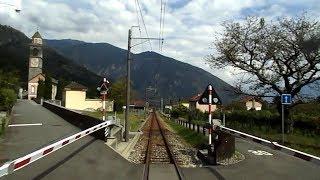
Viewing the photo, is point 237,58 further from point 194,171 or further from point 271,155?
point 194,171

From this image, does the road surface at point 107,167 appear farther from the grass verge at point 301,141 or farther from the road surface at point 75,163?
the grass verge at point 301,141

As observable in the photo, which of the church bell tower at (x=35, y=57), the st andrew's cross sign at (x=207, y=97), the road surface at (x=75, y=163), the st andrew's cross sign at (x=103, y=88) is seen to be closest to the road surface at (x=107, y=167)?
the road surface at (x=75, y=163)

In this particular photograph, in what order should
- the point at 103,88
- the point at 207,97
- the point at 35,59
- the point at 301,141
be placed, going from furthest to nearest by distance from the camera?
the point at 35,59 → the point at 301,141 → the point at 103,88 → the point at 207,97

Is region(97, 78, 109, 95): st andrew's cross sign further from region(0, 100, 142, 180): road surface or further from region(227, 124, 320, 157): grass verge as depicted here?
region(227, 124, 320, 157): grass verge

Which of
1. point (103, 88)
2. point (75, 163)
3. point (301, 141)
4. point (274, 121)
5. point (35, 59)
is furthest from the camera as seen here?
point (35, 59)

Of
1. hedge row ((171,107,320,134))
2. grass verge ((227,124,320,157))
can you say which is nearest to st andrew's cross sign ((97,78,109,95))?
grass verge ((227,124,320,157))

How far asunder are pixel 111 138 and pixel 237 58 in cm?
2307

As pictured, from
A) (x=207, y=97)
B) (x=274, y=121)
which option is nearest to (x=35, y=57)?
(x=274, y=121)

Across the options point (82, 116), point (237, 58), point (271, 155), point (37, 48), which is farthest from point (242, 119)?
point (37, 48)

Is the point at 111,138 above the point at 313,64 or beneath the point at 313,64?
beneath

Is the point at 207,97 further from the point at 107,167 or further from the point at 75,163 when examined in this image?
the point at 75,163

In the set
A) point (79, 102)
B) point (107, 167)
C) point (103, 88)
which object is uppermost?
point (79, 102)

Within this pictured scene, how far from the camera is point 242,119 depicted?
57.9 m

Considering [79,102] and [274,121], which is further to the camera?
[79,102]
